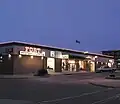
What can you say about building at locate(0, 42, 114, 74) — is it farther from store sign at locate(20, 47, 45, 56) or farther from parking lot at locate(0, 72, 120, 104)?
parking lot at locate(0, 72, 120, 104)

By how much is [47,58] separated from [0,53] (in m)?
13.1

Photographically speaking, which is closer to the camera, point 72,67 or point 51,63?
point 51,63

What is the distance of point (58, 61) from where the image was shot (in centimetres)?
8356

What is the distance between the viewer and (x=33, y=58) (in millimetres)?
73062

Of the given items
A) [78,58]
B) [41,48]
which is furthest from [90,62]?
[41,48]

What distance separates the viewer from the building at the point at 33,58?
6862 cm

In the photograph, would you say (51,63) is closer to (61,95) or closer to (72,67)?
(72,67)

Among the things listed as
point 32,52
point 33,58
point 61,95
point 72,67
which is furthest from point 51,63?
point 61,95

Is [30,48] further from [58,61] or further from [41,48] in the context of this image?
[58,61]

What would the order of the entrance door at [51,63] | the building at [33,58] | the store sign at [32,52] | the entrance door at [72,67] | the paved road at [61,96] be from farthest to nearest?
the entrance door at [72,67]
the entrance door at [51,63]
the store sign at [32,52]
the building at [33,58]
the paved road at [61,96]

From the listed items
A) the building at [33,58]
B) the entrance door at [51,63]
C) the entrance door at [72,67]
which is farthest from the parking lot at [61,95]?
the entrance door at [72,67]

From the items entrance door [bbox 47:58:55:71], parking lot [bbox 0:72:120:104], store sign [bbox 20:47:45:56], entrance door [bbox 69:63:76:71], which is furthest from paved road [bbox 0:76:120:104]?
entrance door [bbox 69:63:76:71]

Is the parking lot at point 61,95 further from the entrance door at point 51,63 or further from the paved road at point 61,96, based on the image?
the entrance door at point 51,63

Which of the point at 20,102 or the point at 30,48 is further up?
the point at 30,48
